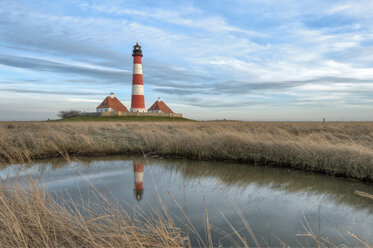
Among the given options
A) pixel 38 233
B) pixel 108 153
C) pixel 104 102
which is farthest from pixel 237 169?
pixel 104 102

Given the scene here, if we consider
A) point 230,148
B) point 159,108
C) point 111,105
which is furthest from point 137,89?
point 230,148

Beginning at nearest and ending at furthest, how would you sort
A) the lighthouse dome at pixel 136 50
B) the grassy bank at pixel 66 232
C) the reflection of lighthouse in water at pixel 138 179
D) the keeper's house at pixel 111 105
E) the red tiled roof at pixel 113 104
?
the grassy bank at pixel 66 232 → the reflection of lighthouse in water at pixel 138 179 → the lighthouse dome at pixel 136 50 → the keeper's house at pixel 111 105 → the red tiled roof at pixel 113 104

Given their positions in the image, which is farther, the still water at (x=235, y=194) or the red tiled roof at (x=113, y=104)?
the red tiled roof at (x=113, y=104)

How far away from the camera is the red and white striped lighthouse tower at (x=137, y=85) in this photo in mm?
38312

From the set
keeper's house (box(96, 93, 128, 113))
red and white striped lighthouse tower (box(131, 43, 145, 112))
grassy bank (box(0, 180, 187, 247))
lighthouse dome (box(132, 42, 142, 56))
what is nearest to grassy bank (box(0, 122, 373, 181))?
grassy bank (box(0, 180, 187, 247))

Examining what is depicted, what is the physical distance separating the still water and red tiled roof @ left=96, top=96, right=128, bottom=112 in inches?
1305

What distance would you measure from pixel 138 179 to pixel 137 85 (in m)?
31.8

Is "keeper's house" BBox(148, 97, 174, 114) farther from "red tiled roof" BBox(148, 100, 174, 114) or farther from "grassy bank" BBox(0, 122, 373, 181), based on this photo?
"grassy bank" BBox(0, 122, 373, 181)

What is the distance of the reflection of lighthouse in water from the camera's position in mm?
6175

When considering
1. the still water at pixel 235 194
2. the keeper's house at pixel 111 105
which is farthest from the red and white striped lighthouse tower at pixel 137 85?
the still water at pixel 235 194

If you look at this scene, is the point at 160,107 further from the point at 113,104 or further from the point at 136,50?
the point at 136,50

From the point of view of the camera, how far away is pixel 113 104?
142 ft

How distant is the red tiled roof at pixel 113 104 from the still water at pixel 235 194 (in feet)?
109

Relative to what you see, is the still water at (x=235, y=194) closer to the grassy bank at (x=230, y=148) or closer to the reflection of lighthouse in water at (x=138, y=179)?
the reflection of lighthouse in water at (x=138, y=179)
